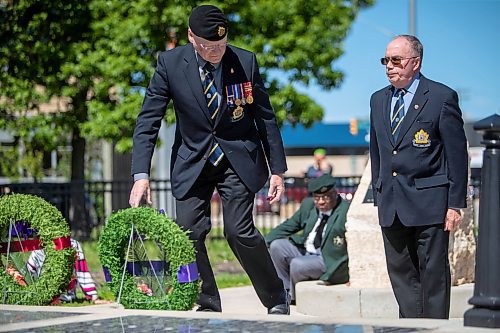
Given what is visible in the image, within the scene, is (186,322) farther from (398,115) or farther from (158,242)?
(398,115)

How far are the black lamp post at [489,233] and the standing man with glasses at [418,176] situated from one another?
85cm

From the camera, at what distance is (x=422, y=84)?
6348 millimetres

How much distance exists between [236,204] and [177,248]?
18.5 inches

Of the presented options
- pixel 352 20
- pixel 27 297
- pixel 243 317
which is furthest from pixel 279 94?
pixel 243 317

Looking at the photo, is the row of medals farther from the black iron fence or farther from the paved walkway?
the black iron fence

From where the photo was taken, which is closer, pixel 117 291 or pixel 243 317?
pixel 243 317

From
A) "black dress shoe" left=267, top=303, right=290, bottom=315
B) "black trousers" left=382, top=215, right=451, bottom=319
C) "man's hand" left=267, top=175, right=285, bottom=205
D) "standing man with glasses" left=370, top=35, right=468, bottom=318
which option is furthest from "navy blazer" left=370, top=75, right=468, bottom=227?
"black dress shoe" left=267, top=303, right=290, bottom=315

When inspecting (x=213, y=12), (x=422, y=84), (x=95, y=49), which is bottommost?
(x=422, y=84)

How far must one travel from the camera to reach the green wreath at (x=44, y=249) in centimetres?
737

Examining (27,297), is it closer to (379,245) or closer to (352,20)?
(379,245)

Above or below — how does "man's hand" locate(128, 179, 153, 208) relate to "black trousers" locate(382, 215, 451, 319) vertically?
above

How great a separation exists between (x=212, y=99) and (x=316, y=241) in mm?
3571

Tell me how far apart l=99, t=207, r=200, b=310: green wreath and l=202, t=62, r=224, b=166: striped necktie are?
0.46m

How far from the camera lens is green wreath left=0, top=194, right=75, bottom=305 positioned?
737cm
